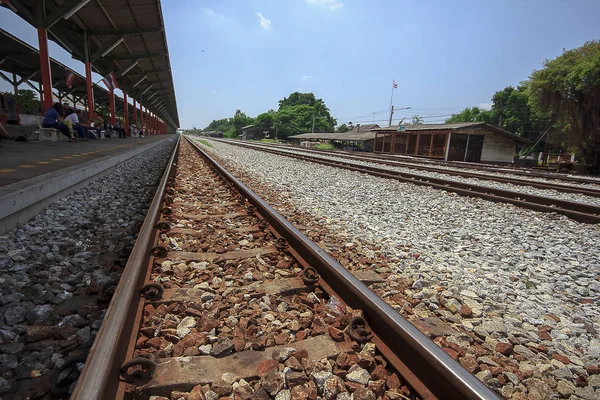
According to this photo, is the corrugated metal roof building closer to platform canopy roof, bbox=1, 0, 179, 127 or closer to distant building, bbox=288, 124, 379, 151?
distant building, bbox=288, 124, 379, 151

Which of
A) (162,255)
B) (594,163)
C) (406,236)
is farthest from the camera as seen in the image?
(594,163)

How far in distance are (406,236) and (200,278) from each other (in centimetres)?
257

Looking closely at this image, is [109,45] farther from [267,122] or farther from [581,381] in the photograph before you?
[267,122]

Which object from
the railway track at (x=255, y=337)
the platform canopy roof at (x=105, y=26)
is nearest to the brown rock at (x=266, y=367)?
the railway track at (x=255, y=337)

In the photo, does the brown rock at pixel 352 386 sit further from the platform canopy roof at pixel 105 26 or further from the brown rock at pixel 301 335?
the platform canopy roof at pixel 105 26

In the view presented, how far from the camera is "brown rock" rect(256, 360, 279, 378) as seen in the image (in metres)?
1.42

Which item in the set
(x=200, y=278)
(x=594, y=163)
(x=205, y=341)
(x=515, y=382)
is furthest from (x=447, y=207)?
(x=594, y=163)

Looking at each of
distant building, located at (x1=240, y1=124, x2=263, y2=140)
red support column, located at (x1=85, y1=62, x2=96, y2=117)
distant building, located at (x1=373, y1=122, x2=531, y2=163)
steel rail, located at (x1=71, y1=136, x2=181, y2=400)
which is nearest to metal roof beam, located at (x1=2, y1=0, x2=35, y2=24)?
red support column, located at (x1=85, y1=62, x2=96, y2=117)

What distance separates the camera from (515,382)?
1.54m

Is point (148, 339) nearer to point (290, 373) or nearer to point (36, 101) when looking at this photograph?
point (290, 373)

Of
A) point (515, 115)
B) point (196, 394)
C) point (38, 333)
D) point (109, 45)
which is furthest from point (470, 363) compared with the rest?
point (515, 115)

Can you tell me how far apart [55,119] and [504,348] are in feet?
48.2

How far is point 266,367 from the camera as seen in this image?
1.45m

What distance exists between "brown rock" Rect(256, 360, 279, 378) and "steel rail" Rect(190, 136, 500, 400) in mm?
570
